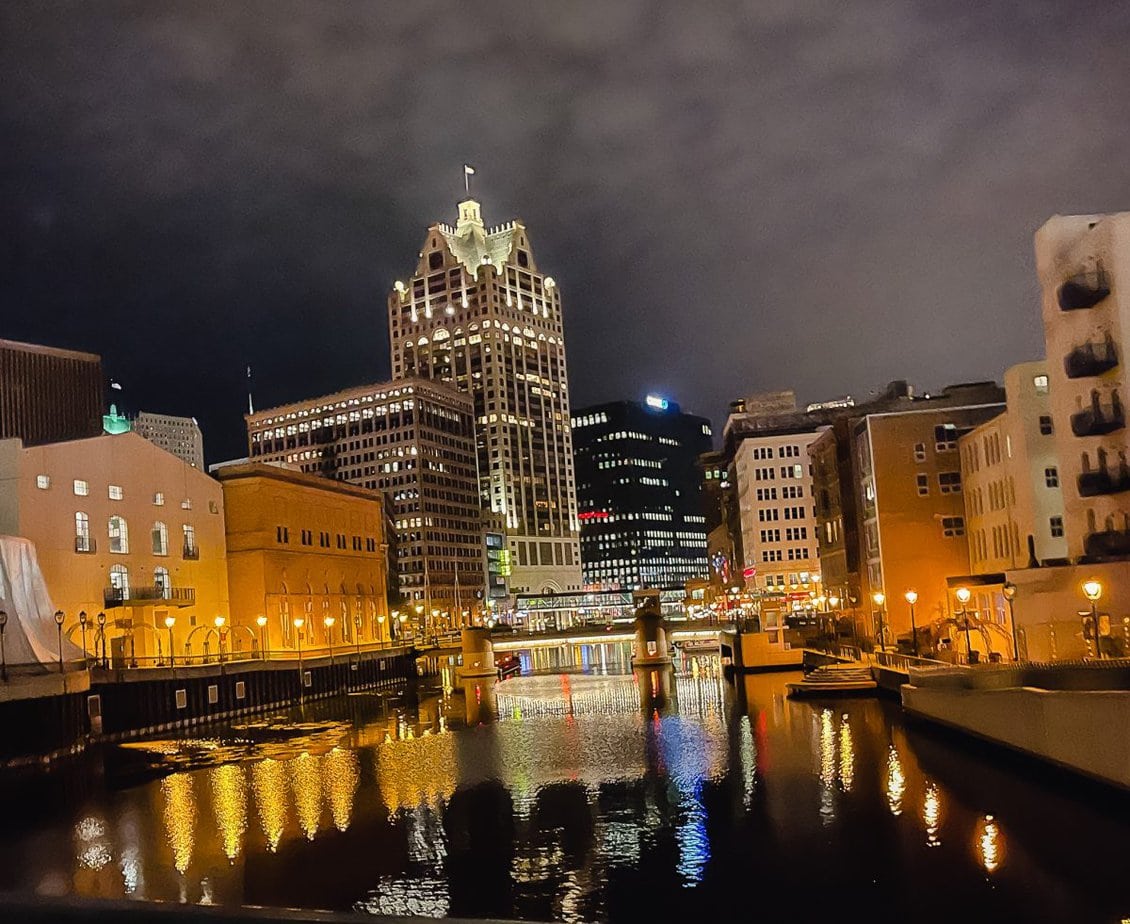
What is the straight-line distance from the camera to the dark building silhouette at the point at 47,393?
402 ft

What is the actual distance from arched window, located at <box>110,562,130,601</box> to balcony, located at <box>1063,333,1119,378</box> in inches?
2543

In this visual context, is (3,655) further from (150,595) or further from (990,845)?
(990,845)

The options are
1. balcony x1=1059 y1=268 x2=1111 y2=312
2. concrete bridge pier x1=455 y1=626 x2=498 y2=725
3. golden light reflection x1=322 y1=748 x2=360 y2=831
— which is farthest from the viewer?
concrete bridge pier x1=455 y1=626 x2=498 y2=725

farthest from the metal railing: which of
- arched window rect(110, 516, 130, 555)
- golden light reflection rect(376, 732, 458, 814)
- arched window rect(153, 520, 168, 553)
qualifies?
golden light reflection rect(376, 732, 458, 814)

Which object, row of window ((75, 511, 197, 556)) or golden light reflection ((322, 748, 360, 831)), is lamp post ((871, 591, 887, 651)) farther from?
row of window ((75, 511, 197, 556))

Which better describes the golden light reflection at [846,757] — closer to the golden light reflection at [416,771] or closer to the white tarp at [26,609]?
the golden light reflection at [416,771]

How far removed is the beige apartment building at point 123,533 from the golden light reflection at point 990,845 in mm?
58799

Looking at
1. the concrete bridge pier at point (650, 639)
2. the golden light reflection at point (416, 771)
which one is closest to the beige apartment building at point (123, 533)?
the golden light reflection at point (416, 771)

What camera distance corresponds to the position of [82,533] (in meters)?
77.4

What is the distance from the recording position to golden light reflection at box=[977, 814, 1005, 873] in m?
28.7

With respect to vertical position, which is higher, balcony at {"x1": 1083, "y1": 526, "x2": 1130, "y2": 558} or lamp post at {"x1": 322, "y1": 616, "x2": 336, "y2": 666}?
balcony at {"x1": 1083, "y1": 526, "x2": 1130, "y2": 558}

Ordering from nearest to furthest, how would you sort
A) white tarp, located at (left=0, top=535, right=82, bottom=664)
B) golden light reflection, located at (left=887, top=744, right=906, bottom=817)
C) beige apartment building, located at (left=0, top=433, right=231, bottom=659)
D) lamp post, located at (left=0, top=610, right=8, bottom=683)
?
golden light reflection, located at (left=887, top=744, right=906, bottom=817) < lamp post, located at (left=0, top=610, right=8, bottom=683) < white tarp, located at (left=0, top=535, right=82, bottom=664) < beige apartment building, located at (left=0, top=433, right=231, bottom=659)

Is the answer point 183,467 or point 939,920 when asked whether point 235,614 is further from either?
point 939,920

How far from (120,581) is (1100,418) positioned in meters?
65.8
